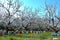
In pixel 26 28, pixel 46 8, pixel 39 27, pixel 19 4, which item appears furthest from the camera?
pixel 39 27

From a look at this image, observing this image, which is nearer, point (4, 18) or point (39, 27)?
point (4, 18)

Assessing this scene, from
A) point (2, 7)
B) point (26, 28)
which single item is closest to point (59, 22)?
point (26, 28)

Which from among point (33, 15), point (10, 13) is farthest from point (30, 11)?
point (10, 13)

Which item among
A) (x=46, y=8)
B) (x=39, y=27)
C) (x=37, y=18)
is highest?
(x=46, y=8)

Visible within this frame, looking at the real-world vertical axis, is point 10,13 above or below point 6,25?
above

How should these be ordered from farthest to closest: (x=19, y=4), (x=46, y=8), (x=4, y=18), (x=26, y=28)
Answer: (x=26, y=28) → (x=4, y=18) → (x=19, y=4) → (x=46, y=8)

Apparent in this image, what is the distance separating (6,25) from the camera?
2580cm

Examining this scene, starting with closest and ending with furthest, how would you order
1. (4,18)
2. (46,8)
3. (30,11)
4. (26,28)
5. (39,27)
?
(46,8) < (4,18) < (30,11) < (26,28) < (39,27)

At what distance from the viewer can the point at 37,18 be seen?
32.5m

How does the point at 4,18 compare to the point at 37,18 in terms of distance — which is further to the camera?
the point at 37,18

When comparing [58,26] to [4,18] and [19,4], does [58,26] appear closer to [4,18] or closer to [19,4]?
[19,4]

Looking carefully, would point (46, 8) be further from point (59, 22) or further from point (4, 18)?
point (4, 18)

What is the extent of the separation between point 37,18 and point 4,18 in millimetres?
8358

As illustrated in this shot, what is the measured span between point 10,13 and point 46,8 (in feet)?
20.4
